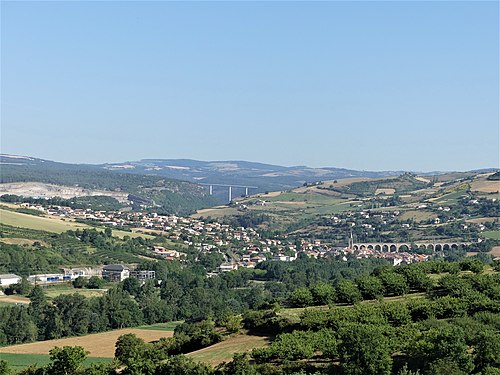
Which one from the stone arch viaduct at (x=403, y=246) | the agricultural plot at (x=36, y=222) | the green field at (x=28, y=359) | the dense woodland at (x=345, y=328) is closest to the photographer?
the dense woodland at (x=345, y=328)

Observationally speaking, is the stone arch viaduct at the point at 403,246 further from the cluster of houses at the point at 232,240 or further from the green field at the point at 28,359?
the green field at the point at 28,359

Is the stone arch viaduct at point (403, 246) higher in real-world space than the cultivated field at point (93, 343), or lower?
lower

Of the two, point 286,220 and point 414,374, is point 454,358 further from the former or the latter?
point 286,220

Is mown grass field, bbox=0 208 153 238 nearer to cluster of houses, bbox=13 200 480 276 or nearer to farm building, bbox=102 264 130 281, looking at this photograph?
cluster of houses, bbox=13 200 480 276

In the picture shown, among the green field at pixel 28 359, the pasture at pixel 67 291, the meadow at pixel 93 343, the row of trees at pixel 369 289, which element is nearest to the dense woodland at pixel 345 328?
the row of trees at pixel 369 289

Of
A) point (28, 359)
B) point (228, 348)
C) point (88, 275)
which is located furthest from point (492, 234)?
point (228, 348)

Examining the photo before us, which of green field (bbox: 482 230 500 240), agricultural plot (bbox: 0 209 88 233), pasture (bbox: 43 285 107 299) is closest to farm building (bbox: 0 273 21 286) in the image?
pasture (bbox: 43 285 107 299)
